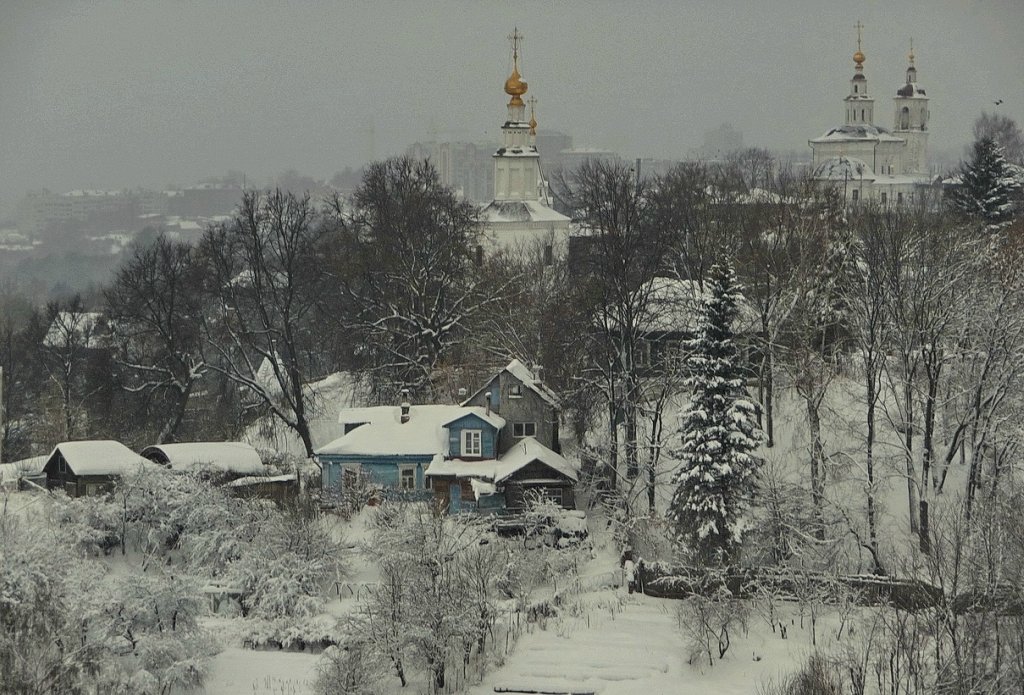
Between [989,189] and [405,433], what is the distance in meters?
21.2

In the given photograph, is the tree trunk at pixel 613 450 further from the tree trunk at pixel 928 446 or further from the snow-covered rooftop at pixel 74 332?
the snow-covered rooftop at pixel 74 332

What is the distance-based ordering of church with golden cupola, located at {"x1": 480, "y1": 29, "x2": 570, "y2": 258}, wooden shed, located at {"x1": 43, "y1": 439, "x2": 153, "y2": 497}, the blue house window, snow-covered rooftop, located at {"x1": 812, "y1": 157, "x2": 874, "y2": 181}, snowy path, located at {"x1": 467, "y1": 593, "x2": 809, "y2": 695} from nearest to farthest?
snowy path, located at {"x1": 467, "y1": 593, "x2": 809, "y2": 695} < wooden shed, located at {"x1": 43, "y1": 439, "x2": 153, "y2": 497} < the blue house window < church with golden cupola, located at {"x1": 480, "y1": 29, "x2": 570, "y2": 258} < snow-covered rooftop, located at {"x1": 812, "y1": 157, "x2": 874, "y2": 181}

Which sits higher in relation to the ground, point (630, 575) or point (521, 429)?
point (521, 429)

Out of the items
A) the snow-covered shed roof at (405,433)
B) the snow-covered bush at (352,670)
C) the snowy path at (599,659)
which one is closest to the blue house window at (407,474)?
the snow-covered shed roof at (405,433)

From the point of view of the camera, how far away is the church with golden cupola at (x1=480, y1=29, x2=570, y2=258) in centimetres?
5888

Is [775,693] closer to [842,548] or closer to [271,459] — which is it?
[842,548]

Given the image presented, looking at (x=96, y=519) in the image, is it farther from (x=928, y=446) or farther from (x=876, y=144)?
(x=876, y=144)

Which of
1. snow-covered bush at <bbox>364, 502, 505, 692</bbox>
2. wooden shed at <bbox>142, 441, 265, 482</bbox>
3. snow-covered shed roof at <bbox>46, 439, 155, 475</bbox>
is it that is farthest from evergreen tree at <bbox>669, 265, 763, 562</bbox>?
snow-covered shed roof at <bbox>46, 439, 155, 475</bbox>

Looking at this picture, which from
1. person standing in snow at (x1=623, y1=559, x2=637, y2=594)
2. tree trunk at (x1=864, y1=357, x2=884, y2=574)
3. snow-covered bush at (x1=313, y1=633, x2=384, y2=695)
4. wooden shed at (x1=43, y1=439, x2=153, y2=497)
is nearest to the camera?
snow-covered bush at (x1=313, y1=633, x2=384, y2=695)

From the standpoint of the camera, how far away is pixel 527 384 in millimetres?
32812

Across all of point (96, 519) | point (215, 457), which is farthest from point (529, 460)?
point (96, 519)

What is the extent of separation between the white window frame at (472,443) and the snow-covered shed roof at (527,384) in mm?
974

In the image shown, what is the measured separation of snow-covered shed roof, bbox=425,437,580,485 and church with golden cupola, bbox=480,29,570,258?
26211 mm

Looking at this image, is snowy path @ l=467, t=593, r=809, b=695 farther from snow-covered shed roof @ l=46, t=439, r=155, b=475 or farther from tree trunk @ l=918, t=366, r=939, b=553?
snow-covered shed roof @ l=46, t=439, r=155, b=475
